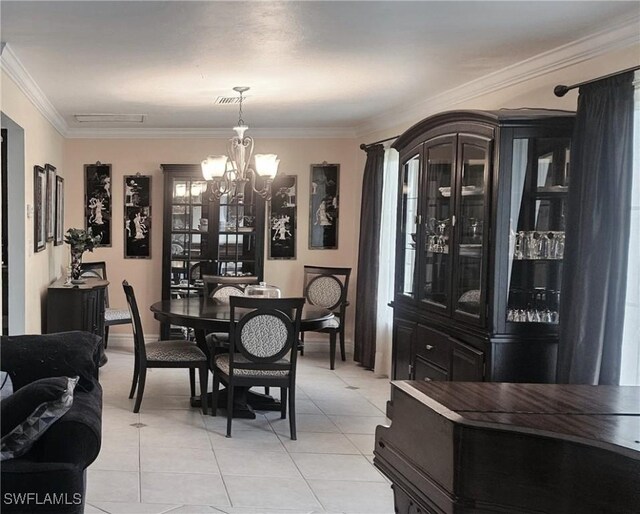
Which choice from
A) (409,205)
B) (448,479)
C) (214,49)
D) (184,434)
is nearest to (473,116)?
(409,205)

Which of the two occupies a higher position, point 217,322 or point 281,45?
point 281,45

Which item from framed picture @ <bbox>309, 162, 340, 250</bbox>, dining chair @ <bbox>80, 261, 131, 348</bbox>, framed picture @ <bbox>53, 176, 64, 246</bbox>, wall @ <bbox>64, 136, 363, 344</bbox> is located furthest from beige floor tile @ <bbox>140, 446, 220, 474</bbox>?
framed picture @ <bbox>309, 162, 340, 250</bbox>

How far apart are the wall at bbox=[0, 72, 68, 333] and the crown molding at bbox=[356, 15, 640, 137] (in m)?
2.98

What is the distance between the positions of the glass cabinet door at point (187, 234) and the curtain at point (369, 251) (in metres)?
1.74

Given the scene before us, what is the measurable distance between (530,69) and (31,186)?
3679 millimetres

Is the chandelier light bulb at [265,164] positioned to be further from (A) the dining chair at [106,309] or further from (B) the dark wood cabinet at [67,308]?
(A) the dining chair at [106,309]

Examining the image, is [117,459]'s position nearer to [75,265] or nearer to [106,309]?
[75,265]

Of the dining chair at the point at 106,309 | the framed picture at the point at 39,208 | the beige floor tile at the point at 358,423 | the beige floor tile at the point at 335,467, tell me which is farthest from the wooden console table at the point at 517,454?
the dining chair at the point at 106,309

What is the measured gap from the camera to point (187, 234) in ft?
23.4

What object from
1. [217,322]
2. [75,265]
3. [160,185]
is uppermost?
[160,185]

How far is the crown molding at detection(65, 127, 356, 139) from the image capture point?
717cm

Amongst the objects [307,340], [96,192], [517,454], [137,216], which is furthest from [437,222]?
[96,192]

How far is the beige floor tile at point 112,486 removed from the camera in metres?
3.28

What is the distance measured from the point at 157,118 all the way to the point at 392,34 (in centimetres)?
354
